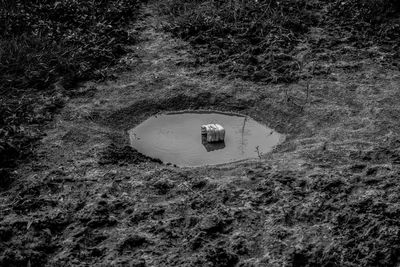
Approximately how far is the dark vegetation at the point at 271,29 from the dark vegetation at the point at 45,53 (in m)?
0.61

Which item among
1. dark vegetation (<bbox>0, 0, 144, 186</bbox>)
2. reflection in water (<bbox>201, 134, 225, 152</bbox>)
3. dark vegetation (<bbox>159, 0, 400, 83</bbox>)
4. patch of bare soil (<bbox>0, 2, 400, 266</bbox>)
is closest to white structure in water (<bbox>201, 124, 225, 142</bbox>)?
reflection in water (<bbox>201, 134, 225, 152</bbox>)

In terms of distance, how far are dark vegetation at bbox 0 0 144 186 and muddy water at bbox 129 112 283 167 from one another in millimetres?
799

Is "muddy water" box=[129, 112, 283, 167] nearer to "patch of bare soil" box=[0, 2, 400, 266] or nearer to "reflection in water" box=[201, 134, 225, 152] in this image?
"reflection in water" box=[201, 134, 225, 152]

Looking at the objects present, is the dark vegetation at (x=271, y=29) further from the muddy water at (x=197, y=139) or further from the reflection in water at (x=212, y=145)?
the reflection in water at (x=212, y=145)

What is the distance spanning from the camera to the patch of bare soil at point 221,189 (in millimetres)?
3098

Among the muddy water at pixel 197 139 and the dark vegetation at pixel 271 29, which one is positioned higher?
the dark vegetation at pixel 271 29

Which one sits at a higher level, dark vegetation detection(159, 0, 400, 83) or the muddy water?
dark vegetation detection(159, 0, 400, 83)

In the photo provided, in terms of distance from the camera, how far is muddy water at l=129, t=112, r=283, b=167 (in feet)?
13.3

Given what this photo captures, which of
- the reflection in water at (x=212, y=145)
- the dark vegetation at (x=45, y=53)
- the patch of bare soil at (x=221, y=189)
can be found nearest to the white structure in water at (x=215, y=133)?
the reflection in water at (x=212, y=145)

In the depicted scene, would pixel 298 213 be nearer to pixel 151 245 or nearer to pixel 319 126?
pixel 151 245

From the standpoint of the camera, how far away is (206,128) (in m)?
4.18

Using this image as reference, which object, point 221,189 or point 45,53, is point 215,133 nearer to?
point 221,189

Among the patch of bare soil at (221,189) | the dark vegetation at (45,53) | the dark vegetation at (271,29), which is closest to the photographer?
the patch of bare soil at (221,189)

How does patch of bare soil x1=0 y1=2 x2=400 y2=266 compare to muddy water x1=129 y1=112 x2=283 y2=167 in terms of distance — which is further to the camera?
muddy water x1=129 y1=112 x2=283 y2=167
